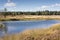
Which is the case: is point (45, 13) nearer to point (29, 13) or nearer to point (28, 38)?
point (29, 13)

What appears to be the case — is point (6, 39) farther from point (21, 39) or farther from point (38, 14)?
point (38, 14)

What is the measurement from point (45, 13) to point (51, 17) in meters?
2.71

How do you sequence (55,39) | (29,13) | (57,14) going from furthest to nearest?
(29,13), (57,14), (55,39)

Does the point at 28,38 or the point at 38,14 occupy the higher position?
the point at 28,38

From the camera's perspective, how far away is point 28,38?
1377 centimetres

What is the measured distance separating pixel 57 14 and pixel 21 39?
49711 mm

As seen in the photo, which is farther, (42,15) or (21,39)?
(42,15)

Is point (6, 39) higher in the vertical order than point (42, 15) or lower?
higher

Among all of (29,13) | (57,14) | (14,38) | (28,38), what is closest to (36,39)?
(28,38)

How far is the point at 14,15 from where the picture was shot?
6681 centimetres

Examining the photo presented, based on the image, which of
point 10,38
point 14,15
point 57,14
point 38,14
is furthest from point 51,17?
point 10,38

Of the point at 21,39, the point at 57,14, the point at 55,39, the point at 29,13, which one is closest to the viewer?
the point at 55,39

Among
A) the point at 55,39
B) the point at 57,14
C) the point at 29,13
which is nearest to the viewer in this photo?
the point at 55,39

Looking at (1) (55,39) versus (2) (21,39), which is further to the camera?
(2) (21,39)
